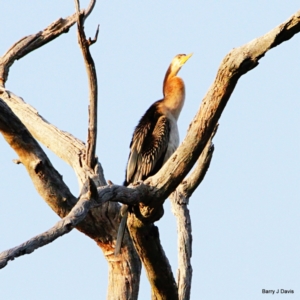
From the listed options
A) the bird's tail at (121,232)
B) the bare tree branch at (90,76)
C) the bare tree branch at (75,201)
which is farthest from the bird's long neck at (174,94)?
the bare tree branch at (90,76)

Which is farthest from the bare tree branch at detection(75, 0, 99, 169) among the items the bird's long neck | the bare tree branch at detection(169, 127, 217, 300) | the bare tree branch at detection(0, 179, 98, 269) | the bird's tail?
the bird's long neck

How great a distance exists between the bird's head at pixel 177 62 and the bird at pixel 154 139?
0.98 feet

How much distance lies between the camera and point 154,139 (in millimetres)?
6066

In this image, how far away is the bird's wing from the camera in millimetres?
5938

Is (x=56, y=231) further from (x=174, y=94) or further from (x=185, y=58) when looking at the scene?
(x=185, y=58)

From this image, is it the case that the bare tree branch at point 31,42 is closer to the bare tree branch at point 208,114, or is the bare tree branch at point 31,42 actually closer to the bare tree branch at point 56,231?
the bare tree branch at point 208,114

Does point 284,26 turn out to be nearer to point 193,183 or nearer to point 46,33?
point 193,183

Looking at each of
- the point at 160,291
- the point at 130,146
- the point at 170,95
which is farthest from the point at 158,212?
the point at 170,95

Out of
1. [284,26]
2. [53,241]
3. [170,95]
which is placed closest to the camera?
[53,241]

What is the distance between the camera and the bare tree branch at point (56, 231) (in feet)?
10.5

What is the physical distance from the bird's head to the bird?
299mm

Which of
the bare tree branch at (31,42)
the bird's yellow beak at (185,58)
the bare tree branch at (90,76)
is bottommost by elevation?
the bare tree branch at (90,76)

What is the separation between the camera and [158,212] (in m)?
4.85

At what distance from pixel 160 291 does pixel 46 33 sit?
309 cm
